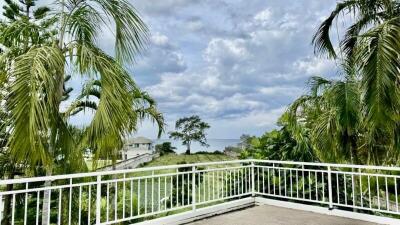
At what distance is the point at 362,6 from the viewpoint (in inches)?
183

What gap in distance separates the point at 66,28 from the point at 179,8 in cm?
277

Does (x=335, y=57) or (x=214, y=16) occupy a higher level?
(x=214, y=16)

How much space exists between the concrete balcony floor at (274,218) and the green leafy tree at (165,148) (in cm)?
1645

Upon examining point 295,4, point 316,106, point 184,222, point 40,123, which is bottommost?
point 184,222

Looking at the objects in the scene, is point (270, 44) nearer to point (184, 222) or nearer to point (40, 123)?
point (184, 222)

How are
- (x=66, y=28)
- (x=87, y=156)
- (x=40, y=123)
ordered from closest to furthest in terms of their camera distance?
(x=40, y=123) < (x=66, y=28) < (x=87, y=156)

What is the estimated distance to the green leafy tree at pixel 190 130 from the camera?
24859mm

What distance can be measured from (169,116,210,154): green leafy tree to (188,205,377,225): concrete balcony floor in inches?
767

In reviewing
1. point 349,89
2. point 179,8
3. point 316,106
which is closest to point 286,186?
point 316,106

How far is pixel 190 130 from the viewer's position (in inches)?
1002

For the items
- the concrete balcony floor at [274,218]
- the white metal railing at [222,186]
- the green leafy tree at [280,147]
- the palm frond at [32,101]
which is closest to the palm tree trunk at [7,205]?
the white metal railing at [222,186]

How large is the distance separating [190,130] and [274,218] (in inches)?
816

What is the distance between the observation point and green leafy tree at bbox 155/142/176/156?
21578mm

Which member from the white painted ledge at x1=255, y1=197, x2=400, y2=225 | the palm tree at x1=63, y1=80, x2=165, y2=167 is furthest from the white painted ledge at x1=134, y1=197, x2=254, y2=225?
the palm tree at x1=63, y1=80, x2=165, y2=167
